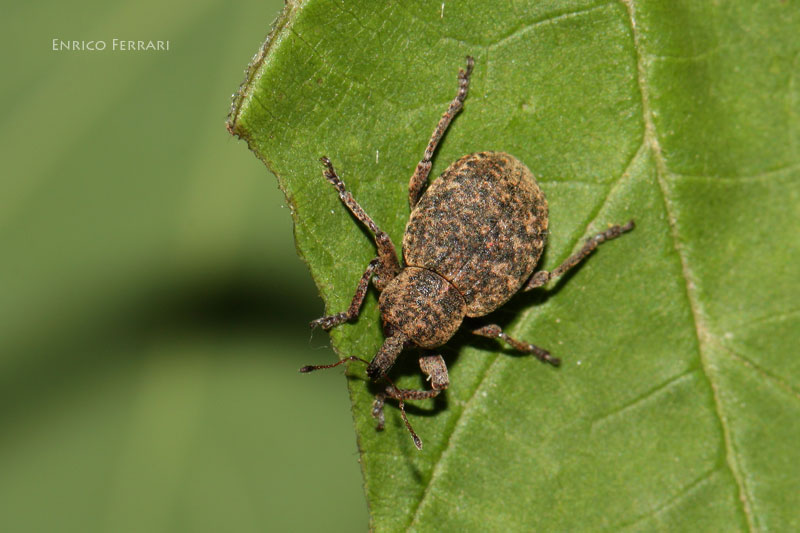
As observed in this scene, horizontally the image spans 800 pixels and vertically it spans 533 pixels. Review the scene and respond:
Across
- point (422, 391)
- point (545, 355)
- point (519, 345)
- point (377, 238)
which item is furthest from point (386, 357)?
point (545, 355)

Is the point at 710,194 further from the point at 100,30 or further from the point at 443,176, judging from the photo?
the point at 100,30

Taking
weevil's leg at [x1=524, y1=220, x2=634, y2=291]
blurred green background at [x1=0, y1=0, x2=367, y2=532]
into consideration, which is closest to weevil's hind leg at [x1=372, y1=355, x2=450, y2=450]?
weevil's leg at [x1=524, y1=220, x2=634, y2=291]

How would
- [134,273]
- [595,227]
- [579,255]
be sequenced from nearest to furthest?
[595,227]
[579,255]
[134,273]

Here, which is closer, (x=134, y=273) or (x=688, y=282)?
(x=688, y=282)

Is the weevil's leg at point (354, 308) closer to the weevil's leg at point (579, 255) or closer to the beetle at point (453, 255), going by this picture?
the beetle at point (453, 255)

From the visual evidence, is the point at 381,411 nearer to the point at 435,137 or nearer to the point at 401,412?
the point at 401,412

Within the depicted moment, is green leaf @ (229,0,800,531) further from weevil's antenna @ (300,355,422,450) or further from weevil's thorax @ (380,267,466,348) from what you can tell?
weevil's thorax @ (380,267,466,348)

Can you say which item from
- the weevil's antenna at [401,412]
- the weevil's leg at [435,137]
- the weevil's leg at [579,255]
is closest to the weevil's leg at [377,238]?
the weevil's leg at [435,137]
